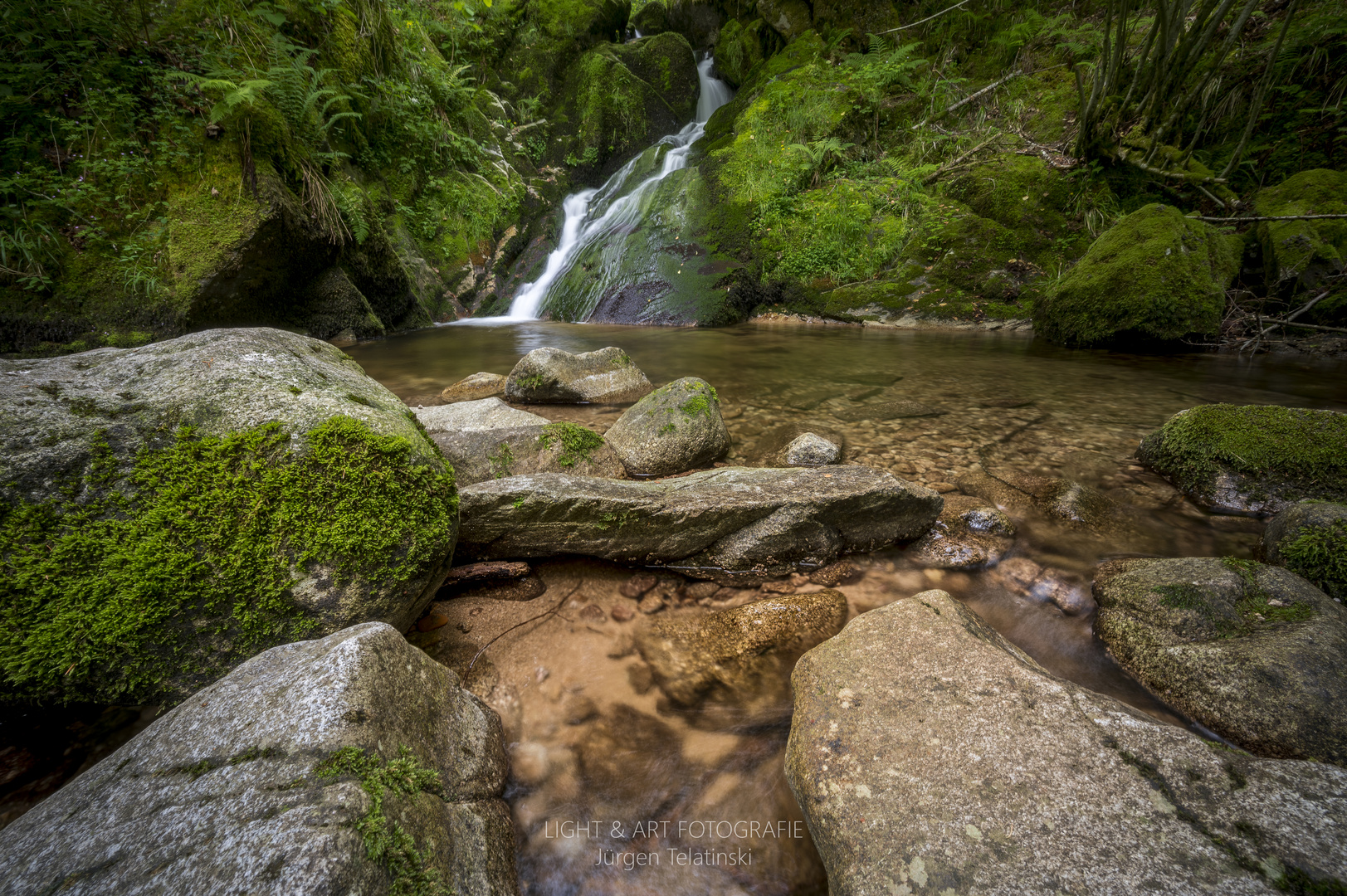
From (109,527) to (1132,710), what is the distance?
11.6 feet

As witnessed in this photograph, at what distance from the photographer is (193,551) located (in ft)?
5.50

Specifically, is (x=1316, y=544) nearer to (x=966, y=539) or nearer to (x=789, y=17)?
(x=966, y=539)

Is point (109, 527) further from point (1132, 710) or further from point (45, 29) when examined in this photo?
point (45, 29)

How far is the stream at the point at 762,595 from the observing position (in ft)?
4.95

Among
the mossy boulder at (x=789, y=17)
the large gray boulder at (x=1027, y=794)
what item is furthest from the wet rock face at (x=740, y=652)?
the mossy boulder at (x=789, y=17)

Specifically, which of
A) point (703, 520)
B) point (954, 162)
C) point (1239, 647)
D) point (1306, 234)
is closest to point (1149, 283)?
point (1306, 234)

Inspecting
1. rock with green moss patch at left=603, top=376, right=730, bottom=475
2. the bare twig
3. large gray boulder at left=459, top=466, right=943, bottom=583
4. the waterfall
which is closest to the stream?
the bare twig

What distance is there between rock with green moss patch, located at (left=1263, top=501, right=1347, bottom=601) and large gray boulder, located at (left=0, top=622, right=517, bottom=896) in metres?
3.60

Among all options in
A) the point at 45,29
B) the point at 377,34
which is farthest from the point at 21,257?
the point at 377,34

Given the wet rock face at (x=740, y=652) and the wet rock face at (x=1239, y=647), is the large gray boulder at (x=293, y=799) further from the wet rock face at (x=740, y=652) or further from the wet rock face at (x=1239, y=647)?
the wet rock face at (x=1239, y=647)

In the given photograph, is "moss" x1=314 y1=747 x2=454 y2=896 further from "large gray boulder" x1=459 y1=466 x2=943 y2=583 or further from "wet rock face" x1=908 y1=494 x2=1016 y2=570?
"wet rock face" x1=908 y1=494 x2=1016 y2=570

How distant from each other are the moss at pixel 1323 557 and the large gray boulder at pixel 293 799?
11.8 ft

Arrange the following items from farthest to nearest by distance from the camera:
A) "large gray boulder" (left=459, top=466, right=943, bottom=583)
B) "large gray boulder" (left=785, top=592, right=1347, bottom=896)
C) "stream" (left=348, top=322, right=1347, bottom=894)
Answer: "large gray boulder" (left=459, top=466, right=943, bottom=583)
"stream" (left=348, top=322, right=1347, bottom=894)
"large gray boulder" (left=785, top=592, right=1347, bottom=896)

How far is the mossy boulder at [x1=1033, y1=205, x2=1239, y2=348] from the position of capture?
6609mm
